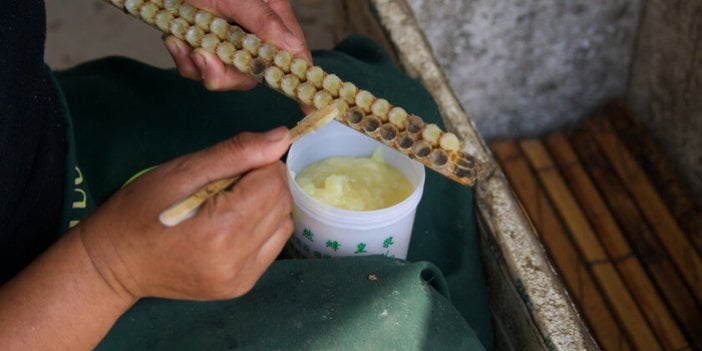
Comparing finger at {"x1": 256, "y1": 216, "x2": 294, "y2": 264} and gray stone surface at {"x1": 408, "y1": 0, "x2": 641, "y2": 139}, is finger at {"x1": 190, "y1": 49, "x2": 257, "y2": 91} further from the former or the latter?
gray stone surface at {"x1": 408, "y1": 0, "x2": 641, "y2": 139}

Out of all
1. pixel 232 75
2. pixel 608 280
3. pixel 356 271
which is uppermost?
pixel 232 75

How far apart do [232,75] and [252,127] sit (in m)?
0.21

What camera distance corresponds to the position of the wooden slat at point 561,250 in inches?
60.9

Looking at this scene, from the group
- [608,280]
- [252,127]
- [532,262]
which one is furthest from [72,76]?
[608,280]

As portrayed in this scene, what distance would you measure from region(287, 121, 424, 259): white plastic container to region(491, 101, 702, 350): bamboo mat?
0.54m

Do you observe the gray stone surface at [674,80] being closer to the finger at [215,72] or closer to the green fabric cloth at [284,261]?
the green fabric cloth at [284,261]

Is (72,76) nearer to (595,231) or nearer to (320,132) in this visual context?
(320,132)

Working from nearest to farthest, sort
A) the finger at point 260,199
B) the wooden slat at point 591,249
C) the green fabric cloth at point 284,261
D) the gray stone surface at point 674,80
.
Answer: the finger at point 260,199 → the green fabric cloth at point 284,261 → the wooden slat at point 591,249 → the gray stone surface at point 674,80

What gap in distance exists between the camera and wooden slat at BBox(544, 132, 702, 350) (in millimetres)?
1539

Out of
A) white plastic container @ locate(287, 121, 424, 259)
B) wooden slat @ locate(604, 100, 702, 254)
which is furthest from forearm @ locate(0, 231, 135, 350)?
wooden slat @ locate(604, 100, 702, 254)

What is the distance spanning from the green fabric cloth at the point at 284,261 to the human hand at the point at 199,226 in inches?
4.2

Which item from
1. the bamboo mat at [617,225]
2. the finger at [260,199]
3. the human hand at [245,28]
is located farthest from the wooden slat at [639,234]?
the finger at [260,199]

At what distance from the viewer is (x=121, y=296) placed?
94cm

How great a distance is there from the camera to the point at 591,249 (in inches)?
65.4
